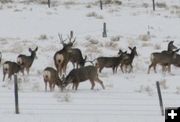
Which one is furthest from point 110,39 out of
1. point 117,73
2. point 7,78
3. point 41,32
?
point 7,78

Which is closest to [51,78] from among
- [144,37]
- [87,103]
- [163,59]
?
[87,103]

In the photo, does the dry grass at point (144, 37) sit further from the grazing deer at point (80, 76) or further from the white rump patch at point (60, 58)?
the grazing deer at point (80, 76)

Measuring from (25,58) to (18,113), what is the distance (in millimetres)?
8304

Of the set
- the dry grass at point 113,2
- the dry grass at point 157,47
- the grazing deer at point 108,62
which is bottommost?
the dry grass at point 157,47

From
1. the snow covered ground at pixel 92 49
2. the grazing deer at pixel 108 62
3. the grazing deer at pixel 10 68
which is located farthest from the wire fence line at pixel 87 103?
the grazing deer at pixel 108 62

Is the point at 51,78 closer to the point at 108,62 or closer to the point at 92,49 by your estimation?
the point at 108,62

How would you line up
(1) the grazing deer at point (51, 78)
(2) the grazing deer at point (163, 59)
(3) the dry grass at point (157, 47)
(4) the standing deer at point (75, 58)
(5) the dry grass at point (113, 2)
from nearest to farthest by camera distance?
(1) the grazing deer at point (51, 78), (2) the grazing deer at point (163, 59), (4) the standing deer at point (75, 58), (3) the dry grass at point (157, 47), (5) the dry grass at point (113, 2)

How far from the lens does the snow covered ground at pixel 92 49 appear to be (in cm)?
1484

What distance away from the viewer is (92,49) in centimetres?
2805

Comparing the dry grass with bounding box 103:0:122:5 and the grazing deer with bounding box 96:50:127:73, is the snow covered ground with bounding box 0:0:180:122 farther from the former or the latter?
the dry grass with bounding box 103:0:122:5

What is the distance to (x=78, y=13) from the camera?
41750mm

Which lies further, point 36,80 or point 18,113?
point 36,80

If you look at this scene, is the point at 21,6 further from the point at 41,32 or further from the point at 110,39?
the point at 110,39

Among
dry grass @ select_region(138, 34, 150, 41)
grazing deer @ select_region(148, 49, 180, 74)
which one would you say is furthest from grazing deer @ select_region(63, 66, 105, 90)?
dry grass @ select_region(138, 34, 150, 41)
